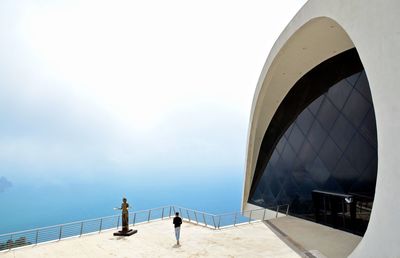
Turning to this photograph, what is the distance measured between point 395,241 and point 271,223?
8001 mm

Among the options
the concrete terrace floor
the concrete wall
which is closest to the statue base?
the concrete terrace floor

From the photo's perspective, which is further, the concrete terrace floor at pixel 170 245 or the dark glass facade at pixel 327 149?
the dark glass facade at pixel 327 149

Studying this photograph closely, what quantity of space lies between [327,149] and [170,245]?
323 inches

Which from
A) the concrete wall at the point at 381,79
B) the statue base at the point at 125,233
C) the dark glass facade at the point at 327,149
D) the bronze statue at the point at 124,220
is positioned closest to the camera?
the concrete wall at the point at 381,79

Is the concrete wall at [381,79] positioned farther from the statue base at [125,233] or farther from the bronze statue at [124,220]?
the bronze statue at [124,220]

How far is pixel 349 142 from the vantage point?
510 inches

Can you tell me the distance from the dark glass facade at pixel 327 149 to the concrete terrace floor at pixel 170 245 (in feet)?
10.8

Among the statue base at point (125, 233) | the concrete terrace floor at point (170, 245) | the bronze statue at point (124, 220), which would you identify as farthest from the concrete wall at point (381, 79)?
the bronze statue at point (124, 220)

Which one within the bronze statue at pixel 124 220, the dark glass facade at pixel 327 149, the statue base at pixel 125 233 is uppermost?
the dark glass facade at pixel 327 149

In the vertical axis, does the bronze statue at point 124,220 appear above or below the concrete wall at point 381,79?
below

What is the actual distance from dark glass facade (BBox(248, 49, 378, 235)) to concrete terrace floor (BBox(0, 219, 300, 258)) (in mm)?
3282

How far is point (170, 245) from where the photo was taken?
10930 millimetres

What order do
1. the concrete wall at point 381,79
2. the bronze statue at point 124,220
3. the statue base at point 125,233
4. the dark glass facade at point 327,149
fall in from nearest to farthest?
the concrete wall at point 381,79
the dark glass facade at point 327,149
the statue base at point 125,233
the bronze statue at point 124,220

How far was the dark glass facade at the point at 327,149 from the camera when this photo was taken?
40.1ft
